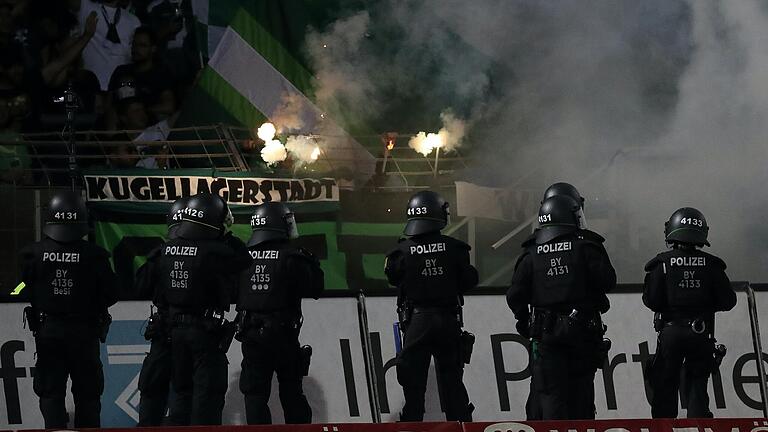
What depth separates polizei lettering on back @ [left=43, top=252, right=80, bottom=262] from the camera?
27.7 feet

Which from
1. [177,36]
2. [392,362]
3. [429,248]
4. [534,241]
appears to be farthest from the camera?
[177,36]

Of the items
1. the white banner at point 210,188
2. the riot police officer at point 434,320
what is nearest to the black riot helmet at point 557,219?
the riot police officer at point 434,320

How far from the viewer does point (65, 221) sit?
850 cm

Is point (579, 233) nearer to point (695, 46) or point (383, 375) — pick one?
point (383, 375)

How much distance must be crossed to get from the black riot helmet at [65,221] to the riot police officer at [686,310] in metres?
3.64

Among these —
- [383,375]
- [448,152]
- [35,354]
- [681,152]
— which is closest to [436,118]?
[448,152]

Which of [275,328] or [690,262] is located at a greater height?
[690,262]

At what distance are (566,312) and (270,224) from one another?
206cm

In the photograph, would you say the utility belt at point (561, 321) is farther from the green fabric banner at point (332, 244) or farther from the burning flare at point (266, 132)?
the burning flare at point (266, 132)

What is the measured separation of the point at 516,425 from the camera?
5.87 meters

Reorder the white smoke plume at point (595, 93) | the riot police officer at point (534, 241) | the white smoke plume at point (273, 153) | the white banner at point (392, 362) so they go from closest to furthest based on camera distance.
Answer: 1. the riot police officer at point (534, 241)
2. the white banner at point (392, 362)
3. the white smoke plume at point (595, 93)
4. the white smoke plume at point (273, 153)

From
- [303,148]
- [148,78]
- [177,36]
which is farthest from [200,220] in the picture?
[177,36]

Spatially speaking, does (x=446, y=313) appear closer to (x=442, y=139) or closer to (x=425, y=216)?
(x=425, y=216)

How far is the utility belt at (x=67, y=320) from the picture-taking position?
27.7ft
